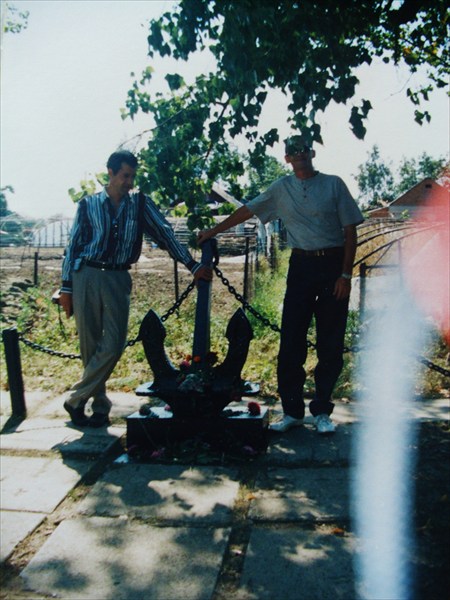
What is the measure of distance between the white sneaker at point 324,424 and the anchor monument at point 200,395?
0.44m

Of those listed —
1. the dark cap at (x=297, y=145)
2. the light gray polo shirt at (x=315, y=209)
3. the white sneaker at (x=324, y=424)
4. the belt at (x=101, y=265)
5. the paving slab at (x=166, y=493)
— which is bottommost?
the paving slab at (x=166, y=493)

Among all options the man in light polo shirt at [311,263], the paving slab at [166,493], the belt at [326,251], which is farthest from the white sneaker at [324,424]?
the belt at [326,251]

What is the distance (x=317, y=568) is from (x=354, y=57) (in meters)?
3.50

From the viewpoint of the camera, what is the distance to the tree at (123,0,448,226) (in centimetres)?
405

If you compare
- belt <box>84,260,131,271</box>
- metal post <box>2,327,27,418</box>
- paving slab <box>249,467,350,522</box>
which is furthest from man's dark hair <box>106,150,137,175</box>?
paving slab <box>249,467,350,522</box>

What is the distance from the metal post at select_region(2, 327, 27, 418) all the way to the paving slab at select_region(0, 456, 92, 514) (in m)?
0.95

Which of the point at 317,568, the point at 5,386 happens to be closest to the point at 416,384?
the point at 317,568

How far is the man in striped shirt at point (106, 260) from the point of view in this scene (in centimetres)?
426

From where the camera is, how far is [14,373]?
4.93 m

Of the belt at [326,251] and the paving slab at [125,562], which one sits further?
the belt at [326,251]

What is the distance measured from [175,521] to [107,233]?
2173mm

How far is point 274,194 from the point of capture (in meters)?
4.34

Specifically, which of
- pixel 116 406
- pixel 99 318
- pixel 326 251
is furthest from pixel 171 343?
pixel 326 251

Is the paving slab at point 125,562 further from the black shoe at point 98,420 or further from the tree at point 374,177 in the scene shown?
the tree at point 374,177
